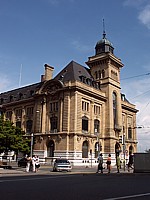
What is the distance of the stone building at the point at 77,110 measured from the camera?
52.5 metres

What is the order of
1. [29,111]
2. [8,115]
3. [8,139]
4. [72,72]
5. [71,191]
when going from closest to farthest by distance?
[71,191], [8,139], [72,72], [29,111], [8,115]

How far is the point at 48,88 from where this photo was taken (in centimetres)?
5794

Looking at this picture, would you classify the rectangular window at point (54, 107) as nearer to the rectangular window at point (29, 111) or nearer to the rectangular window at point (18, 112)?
the rectangular window at point (29, 111)

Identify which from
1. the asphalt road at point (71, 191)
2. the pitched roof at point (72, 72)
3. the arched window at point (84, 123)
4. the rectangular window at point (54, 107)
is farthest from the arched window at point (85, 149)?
the asphalt road at point (71, 191)

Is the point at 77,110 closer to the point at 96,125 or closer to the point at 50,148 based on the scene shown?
the point at 96,125

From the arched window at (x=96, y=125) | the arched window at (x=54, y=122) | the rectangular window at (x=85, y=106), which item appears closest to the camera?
the arched window at (x=54, y=122)

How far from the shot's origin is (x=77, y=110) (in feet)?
174

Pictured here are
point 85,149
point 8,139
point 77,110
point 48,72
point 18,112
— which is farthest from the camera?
point 18,112

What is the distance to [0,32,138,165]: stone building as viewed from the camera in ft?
172

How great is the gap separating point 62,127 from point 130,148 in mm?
28728

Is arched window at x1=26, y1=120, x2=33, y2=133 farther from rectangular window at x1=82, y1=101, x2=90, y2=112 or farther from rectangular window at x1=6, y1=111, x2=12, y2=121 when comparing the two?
rectangular window at x1=82, y1=101, x2=90, y2=112

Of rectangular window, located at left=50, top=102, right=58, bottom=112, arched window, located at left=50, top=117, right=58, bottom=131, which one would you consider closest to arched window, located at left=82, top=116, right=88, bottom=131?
arched window, located at left=50, top=117, right=58, bottom=131

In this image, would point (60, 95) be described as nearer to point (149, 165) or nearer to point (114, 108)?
point (114, 108)

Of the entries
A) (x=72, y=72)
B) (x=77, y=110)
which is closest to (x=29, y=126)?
(x=77, y=110)
